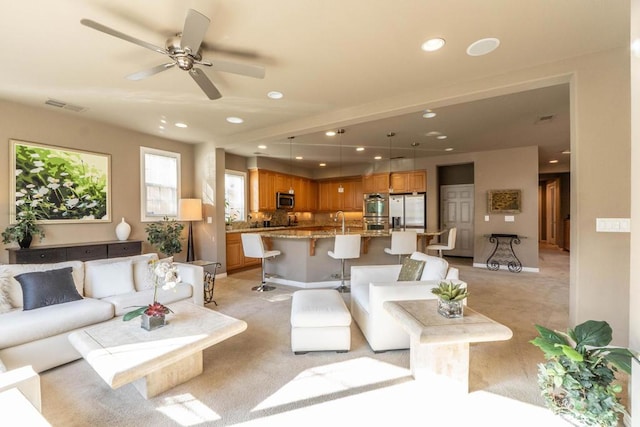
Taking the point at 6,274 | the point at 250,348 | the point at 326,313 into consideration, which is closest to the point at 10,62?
the point at 6,274

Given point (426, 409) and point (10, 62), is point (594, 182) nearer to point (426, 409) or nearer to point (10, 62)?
point (426, 409)

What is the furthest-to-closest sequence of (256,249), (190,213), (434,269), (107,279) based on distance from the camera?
1. (190,213)
2. (256,249)
3. (107,279)
4. (434,269)

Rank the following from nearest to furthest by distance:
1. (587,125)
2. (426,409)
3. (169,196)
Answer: (426,409), (587,125), (169,196)

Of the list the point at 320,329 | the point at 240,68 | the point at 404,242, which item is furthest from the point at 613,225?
the point at 240,68

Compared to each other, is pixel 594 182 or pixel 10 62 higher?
pixel 10 62

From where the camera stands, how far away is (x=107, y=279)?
3107 millimetres

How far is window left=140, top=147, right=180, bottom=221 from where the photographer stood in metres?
5.13

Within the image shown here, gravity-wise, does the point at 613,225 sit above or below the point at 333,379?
above

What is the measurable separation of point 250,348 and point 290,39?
9.13 ft

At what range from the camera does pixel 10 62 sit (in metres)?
2.71

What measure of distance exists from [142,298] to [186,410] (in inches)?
61.4

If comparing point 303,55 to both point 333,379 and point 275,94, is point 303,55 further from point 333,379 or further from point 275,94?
point 333,379

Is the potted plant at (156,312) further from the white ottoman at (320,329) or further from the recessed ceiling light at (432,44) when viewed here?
the recessed ceiling light at (432,44)

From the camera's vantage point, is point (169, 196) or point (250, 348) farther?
point (169, 196)
